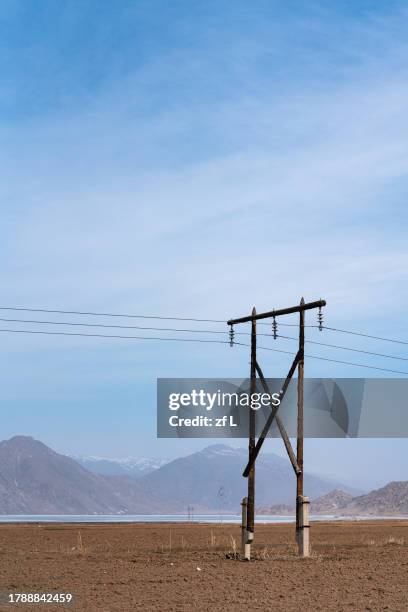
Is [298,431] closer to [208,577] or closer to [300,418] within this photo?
[300,418]

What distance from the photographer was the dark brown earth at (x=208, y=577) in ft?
68.8

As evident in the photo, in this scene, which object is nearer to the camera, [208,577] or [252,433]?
[208,577]

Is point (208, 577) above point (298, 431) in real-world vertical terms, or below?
below

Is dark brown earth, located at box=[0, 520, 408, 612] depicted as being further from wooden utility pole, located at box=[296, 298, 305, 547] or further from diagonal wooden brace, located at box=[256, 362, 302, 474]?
diagonal wooden brace, located at box=[256, 362, 302, 474]

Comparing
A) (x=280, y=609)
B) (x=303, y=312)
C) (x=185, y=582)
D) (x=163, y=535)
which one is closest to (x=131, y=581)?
(x=185, y=582)

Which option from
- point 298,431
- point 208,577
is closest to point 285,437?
point 298,431

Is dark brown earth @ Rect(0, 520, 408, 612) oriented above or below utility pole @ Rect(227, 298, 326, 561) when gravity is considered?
below

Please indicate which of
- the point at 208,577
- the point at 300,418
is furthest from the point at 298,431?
the point at 208,577

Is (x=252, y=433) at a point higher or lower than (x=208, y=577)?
higher

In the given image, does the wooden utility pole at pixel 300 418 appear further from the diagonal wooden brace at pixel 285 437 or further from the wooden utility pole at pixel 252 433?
the wooden utility pole at pixel 252 433

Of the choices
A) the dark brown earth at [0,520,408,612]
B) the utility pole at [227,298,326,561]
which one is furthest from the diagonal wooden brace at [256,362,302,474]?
the dark brown earth at [0,520,408,612]

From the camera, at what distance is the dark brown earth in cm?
2097

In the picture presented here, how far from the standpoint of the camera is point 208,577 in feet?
82.6

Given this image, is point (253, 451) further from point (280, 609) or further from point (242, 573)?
point (280, 609)
